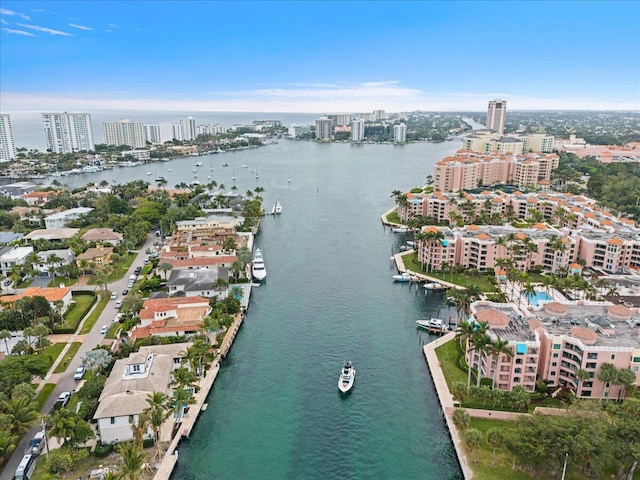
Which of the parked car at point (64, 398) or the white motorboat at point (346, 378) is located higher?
the parked car at point (64, 398)

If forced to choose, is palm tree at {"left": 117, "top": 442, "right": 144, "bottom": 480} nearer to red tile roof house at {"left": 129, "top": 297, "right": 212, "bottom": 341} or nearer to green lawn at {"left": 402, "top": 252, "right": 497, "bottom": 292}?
red tile roof house at {"left": 129, "top": 297, "right": 212, "bottom": 341}

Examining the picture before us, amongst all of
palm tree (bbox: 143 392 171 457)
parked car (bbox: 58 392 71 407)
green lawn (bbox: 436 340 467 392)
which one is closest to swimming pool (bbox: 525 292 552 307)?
green lawn (bbox: 436 340 467 392)

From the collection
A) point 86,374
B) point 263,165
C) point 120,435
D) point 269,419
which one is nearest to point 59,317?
point 86,374

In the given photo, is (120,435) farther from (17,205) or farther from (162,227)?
(17,205)

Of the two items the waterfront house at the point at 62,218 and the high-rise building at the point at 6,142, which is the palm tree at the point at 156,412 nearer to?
the waterfront house at the point at 62,218

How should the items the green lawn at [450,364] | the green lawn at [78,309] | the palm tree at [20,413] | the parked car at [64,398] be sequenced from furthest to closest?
the green lawn at [78,309] < the green lawn at [450,364] < the parked car at [64,398] < the palm tree at [20,413]

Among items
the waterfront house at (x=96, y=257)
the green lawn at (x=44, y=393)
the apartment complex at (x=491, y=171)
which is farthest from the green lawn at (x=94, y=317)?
the apartment complex at (x=491, y=171)
